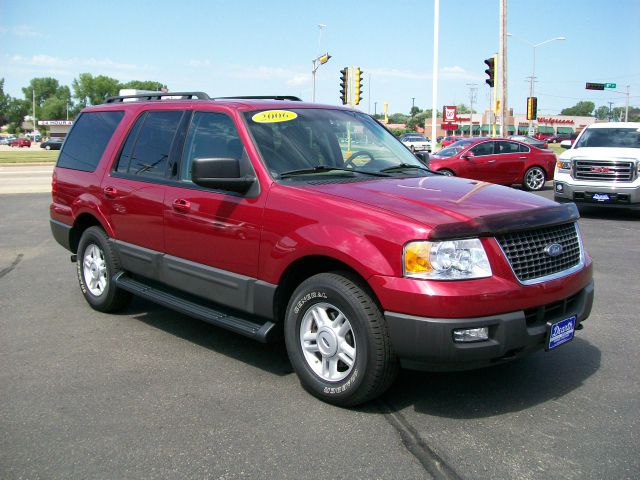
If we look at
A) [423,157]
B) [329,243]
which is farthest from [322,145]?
[423,157]

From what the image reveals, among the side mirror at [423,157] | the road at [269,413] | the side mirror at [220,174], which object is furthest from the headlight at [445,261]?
the side mirror at [423,157]

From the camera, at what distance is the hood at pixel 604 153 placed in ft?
39.7

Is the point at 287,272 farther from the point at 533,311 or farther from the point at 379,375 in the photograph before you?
the point at 533,311

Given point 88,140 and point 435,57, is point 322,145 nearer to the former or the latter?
point 88,140

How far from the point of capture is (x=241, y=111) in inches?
183

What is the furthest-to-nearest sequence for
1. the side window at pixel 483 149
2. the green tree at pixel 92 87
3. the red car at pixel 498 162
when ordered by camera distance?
the green tree at pixel 92 87 → the side window at pixel 483 149 → the red car at pixel 498 162

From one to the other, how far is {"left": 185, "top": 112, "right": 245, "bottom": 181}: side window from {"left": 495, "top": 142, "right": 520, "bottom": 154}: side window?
15.2 metres

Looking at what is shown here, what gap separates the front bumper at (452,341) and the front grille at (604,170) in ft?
31.9

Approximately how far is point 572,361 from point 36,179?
2234 centimetres

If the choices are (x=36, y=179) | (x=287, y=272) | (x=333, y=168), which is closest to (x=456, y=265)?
(x=287, y=272)

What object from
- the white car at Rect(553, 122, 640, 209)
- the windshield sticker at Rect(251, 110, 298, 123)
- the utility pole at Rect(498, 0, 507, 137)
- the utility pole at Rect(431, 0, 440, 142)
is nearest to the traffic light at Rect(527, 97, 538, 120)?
the utility pole at Rect(498, 0, 507, 137)

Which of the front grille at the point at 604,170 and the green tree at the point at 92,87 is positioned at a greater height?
the green tree at the point at 92,87

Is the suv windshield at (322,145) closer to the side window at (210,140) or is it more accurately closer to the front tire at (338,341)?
the side window at (210,140)

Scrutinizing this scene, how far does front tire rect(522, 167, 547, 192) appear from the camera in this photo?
1897 centimetres
